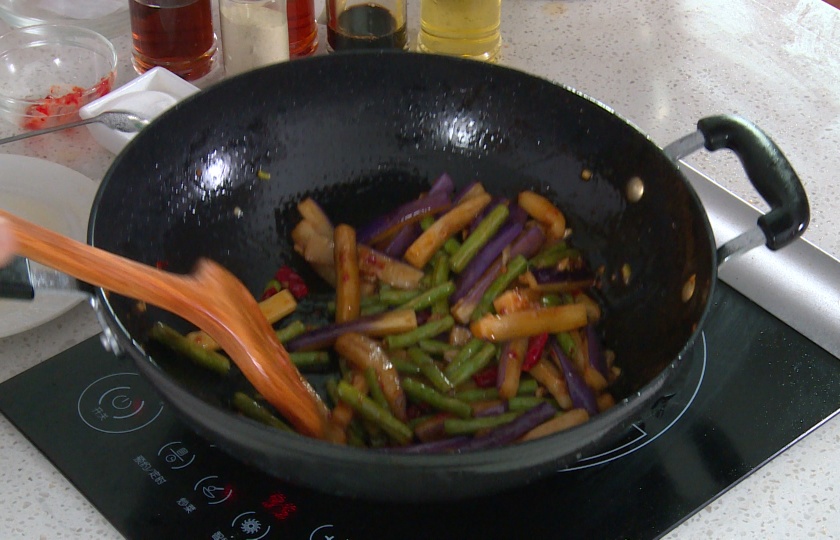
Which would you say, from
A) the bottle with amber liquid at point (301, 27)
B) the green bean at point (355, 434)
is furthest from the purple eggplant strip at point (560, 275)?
the bottle with amber liquid at point (301, 27)

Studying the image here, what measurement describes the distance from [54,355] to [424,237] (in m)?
0.46

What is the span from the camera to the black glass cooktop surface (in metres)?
0.82

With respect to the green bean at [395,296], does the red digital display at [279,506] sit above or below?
above

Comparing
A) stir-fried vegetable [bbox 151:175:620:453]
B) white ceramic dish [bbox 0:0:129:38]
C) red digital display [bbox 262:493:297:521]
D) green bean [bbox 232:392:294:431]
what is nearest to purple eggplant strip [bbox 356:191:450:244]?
stir-fried vegetable [bbox 151:175:620:453]

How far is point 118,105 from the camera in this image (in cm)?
122

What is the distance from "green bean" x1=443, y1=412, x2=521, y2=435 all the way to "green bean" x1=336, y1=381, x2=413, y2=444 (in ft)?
0.14

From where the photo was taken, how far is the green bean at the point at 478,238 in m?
1.13

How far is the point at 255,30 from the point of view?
126 cm

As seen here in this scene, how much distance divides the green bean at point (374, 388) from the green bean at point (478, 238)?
227 millimetres

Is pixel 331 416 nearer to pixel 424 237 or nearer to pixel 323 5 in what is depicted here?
pixel 424 237

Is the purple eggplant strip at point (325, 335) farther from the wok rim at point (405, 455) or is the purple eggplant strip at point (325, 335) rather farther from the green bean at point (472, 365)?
the wok rim at point (405, 455)

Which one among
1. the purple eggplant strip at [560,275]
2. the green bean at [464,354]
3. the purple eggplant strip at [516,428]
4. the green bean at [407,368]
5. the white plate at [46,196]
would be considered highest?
the white plate at [46,196]

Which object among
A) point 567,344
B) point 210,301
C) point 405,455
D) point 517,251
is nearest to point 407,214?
point 517,251

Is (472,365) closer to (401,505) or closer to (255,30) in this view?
(401,505)
